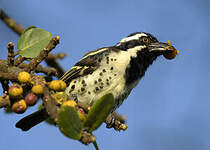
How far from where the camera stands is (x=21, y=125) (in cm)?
304

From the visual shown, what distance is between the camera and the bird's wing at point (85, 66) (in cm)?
416

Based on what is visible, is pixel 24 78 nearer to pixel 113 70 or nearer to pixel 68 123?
pixel 68 123

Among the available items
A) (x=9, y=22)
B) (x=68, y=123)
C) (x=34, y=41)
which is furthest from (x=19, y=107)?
(x=9, y=22)

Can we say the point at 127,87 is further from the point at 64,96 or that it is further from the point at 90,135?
the point at 90,135

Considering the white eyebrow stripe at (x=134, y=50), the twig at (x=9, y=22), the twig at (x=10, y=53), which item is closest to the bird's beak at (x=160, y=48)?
the white eyebrow stripe at (x=134, y=50)

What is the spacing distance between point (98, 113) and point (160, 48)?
2993 mm

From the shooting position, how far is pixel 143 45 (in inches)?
185

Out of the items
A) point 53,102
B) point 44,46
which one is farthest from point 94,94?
point 53,102

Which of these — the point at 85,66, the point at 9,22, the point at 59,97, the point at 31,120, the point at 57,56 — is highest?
the point at 9,22

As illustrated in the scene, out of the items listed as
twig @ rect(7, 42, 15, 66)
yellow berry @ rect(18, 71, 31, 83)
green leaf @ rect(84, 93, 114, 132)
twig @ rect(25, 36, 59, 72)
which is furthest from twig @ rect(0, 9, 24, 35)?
green leaf @ rect(84, 93, 114, 132)

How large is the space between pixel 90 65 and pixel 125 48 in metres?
0.73

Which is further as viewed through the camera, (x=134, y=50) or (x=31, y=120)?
(x=134, y=50)

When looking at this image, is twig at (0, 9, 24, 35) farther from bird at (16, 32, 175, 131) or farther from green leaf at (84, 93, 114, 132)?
green leaf at (84, 93, 114, 132)

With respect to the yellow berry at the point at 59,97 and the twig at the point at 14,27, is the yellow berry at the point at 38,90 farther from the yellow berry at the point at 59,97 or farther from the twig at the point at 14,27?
the twig at the point at 14,27
